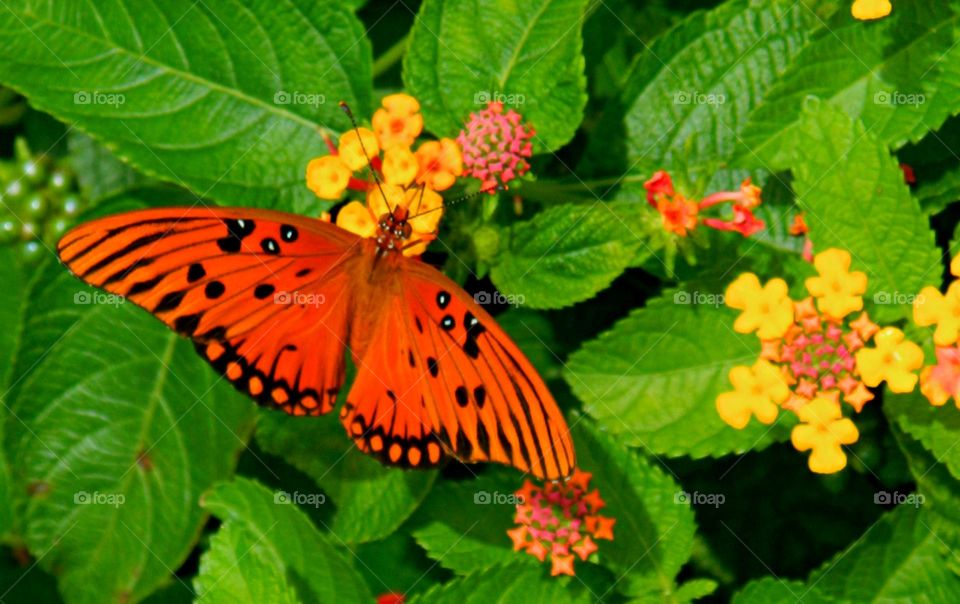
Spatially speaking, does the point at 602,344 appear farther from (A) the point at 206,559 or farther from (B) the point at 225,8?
(B) the point at 225,8

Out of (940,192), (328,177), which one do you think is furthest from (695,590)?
(328,177)

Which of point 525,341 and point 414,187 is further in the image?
point 525,341

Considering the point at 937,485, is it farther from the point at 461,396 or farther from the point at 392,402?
the point at 392,402

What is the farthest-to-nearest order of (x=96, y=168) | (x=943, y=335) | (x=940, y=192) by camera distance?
(x=96, y=168)
(x=940, y=192)
(x=943, y=335)

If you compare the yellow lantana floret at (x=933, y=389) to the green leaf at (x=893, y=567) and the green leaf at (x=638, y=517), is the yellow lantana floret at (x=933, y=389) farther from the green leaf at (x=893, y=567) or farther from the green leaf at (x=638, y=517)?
the green leaf at (x=638, y=517)

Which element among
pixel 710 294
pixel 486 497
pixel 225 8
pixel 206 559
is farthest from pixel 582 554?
pixel 225 8

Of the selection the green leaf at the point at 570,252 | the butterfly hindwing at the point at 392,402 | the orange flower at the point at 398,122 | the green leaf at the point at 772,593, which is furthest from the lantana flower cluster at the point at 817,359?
the orange flower at the point at 398,122
